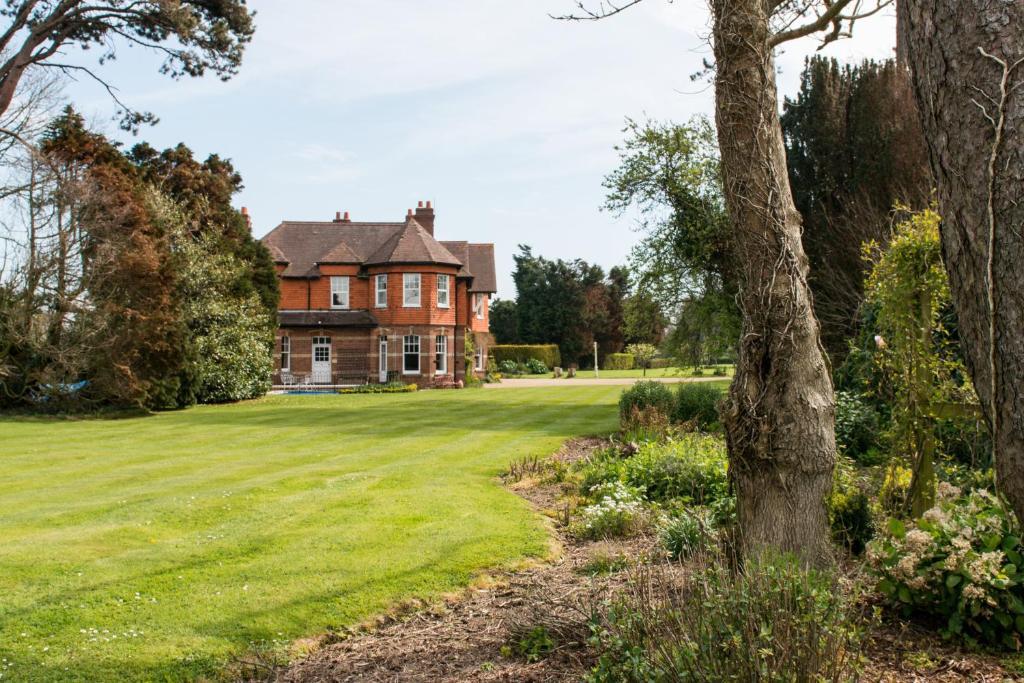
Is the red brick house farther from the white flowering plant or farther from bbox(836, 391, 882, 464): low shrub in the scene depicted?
the white flowering plant

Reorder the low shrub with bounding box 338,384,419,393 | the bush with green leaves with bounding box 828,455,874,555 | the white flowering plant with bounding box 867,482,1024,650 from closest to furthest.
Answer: the white flowering plant with bounding box 867,482,1024,650
the bush with green leaves with bounding box 828,455,874,555
the low shrub with bounding box 338,384,419,393

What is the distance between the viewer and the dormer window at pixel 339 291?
39500 mm

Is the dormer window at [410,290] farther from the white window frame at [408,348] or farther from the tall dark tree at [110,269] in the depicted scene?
the tall dark tree at [110,269]

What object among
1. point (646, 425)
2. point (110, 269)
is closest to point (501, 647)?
point (646, 425)

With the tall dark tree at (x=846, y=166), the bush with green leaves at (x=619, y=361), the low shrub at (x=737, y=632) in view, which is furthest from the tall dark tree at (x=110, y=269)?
the bush with green leaves at (x=619, y=361)

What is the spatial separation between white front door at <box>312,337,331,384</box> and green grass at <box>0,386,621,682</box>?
2209cm

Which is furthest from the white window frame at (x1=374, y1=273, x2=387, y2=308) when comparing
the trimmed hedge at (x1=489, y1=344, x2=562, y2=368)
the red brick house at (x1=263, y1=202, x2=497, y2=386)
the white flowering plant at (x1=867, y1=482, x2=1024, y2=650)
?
the white flowering plant at (x1=867, y1=482, x2=1024, y2=650)

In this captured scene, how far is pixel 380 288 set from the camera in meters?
38.5

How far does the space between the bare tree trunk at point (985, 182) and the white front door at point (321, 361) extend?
37.8m

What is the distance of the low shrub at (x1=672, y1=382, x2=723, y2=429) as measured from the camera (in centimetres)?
1585

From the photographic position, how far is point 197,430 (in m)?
18.4

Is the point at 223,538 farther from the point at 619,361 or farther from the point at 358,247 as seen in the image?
the point at 619,361

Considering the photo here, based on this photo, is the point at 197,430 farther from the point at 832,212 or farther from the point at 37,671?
the point at 832,212

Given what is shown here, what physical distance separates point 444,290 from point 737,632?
116 feet
